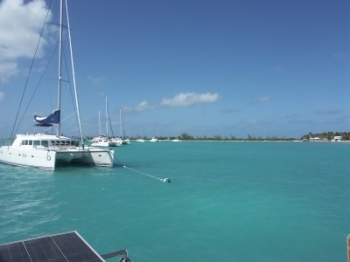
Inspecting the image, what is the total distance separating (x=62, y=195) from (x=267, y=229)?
9710 mm

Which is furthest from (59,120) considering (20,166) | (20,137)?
(20,166)

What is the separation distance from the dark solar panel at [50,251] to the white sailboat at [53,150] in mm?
16400

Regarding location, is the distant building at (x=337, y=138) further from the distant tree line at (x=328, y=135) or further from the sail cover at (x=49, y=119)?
the sail cover at (x=49, y=119)

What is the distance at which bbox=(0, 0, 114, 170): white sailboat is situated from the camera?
19.6m

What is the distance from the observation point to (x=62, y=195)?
12.9 meters

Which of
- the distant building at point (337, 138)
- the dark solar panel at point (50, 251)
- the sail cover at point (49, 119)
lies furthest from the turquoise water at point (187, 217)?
the distant building at point (337, 138)

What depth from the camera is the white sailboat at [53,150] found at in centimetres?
1963

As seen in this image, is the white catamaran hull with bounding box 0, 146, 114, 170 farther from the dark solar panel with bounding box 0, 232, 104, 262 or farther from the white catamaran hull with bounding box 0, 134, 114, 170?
the dark solar panel with bounding box 0, 232, 104, 262

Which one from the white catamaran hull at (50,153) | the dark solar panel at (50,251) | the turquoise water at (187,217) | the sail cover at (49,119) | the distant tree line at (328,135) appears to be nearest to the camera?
the dark solar panel at (50,251)

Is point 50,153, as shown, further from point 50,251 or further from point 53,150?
point 50,251

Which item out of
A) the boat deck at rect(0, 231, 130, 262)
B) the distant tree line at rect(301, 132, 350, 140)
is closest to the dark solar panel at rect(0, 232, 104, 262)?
the boat deck at rect(0, 231, 130, 262)

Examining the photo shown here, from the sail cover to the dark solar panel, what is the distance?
20.8 meters

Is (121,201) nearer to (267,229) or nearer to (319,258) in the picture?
(267,229)

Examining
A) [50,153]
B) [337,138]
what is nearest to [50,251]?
[50,153]
